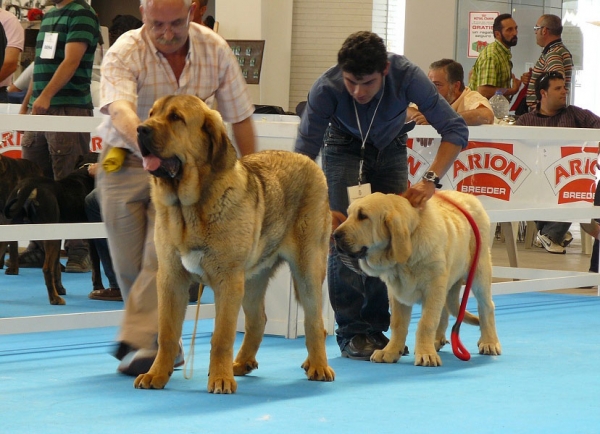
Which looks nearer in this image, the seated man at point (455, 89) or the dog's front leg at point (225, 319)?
the dog's front leg at point (225, 319)

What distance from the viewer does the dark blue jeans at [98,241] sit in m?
6.71

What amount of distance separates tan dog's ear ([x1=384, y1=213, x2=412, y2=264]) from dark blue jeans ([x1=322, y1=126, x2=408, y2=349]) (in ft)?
1.56

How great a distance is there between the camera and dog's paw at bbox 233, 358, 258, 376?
439cm

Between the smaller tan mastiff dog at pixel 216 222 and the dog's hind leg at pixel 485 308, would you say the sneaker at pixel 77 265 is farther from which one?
the smaller tan mastiff dog at pixel 216 222

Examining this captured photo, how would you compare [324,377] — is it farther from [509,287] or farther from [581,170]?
[581,170]

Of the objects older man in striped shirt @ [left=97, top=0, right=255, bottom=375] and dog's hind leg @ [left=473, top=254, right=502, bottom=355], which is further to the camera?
dog's hind leg @ [left=473, top=254, right=502, bottom=355]

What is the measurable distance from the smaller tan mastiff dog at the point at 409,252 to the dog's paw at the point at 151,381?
109cm

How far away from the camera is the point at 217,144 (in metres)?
3.75

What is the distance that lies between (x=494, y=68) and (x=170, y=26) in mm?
8106

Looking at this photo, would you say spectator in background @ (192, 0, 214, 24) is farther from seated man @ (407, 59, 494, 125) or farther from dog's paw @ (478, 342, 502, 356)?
dog's paw @ (478, 342, 502, 356)

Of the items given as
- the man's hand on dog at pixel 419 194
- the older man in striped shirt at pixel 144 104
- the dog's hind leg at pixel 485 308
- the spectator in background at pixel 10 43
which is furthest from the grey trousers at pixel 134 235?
the spectator in background at pixel 10 43

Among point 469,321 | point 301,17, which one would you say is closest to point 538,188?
point 469,321

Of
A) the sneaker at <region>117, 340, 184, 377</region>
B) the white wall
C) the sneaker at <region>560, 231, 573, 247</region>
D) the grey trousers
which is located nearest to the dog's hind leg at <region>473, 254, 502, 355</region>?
the sneaker at <region>117, 340, 184, 377</region>

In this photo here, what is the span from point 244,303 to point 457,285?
135 centimetres
